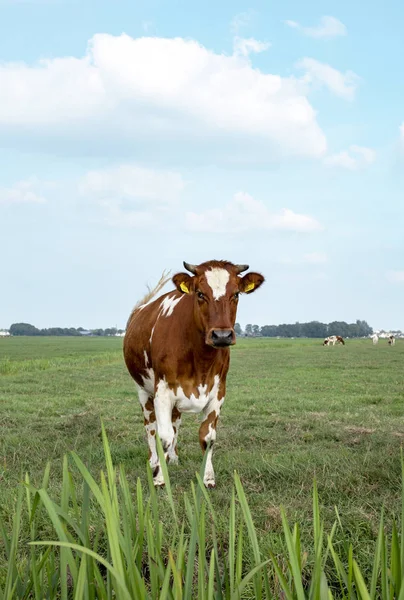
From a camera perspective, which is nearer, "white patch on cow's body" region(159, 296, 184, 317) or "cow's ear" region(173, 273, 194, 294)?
"cow's ear" region(173, 273, 194, 294)

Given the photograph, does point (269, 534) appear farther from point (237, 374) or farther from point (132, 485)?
point (237, 374)

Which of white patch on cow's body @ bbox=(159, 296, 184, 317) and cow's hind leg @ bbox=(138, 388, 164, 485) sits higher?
white patch on cow's body @ bbox=(159, 296, 184, 317)

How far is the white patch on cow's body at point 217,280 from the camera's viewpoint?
20.0 ft

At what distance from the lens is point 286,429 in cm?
980

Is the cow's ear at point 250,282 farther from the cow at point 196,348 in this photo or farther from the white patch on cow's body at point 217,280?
the white patch on cow's body at point 217,280

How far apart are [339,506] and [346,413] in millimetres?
6782

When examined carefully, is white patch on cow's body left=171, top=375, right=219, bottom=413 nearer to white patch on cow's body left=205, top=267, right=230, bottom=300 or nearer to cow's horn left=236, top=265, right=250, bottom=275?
white patch on cow's body left=205, top=267, right=230, bottom=300

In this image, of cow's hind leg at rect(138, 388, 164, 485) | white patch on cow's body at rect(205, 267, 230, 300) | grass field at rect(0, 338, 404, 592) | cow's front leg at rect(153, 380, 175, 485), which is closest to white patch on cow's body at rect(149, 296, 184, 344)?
cow's front leg at rect(153, 380, 175, 485)

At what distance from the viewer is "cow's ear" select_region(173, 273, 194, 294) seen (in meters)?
6.39

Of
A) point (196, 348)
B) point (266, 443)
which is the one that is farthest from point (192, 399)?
point (266, 443)

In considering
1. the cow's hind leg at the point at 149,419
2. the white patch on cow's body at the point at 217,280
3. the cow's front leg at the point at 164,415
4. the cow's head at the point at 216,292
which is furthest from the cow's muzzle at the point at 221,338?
the cow's hind leg at the point at 149,419

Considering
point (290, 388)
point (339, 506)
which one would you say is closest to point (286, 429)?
point (339, 506)

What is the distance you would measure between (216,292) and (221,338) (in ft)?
1.81

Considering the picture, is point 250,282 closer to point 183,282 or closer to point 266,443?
point 183,282
